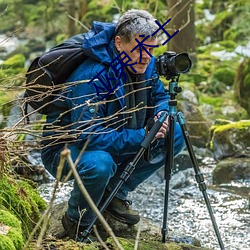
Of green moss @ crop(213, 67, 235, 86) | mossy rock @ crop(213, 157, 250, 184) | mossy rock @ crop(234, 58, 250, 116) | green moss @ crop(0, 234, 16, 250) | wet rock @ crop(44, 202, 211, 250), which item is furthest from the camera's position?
green moss @ crop(213, 67, 235, 86)

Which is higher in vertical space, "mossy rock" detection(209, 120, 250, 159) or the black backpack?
the black backpack

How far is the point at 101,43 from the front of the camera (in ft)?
11.1

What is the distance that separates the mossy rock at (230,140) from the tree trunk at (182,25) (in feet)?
11.0

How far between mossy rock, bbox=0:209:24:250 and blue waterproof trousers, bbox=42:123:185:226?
60cm

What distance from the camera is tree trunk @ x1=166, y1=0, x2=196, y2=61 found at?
10.1m

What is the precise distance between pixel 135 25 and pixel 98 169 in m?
0.81

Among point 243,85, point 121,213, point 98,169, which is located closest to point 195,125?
point 243,85

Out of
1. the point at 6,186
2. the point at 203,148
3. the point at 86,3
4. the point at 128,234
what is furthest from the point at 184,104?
the point at 86,3

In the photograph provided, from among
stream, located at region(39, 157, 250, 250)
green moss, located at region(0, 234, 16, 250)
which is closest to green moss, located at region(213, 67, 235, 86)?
stream, located at region(39, 157, 250, 250)

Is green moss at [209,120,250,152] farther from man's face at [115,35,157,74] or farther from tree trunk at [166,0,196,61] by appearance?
man's face at [115,35,157,74]

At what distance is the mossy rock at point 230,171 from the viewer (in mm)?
6227

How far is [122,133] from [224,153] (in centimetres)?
372

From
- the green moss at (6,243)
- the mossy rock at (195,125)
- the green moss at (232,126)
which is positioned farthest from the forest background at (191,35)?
the green moss at (6,243)

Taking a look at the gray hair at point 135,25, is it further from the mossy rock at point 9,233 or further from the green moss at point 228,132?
the green moss at point 228,132
